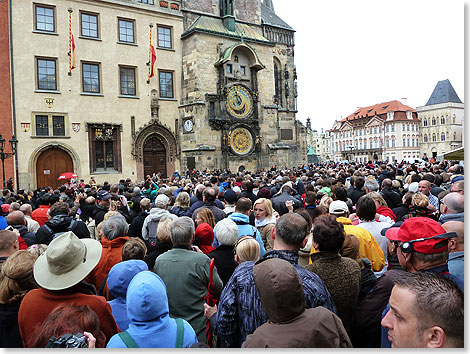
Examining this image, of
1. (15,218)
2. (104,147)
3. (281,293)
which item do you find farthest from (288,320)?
(104,147)

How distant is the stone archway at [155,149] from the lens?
25453mm

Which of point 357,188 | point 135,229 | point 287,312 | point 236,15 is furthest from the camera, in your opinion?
point 236,15

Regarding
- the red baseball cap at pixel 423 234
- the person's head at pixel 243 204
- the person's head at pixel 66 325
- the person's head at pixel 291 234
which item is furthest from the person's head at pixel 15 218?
the red baseball cap at pixel 423 234

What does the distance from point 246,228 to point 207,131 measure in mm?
21661

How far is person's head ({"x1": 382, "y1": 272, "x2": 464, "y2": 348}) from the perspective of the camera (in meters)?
1.91

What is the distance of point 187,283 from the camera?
3.79 m

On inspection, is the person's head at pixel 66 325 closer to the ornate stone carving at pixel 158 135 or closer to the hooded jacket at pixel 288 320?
the hooded jacket at pixel 288 320

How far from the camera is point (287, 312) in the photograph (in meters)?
2.22

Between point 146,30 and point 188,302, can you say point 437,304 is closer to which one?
point 188,302

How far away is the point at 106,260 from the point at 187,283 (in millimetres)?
1385

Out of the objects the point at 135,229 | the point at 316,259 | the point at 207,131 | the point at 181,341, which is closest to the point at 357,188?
the point at 135,229

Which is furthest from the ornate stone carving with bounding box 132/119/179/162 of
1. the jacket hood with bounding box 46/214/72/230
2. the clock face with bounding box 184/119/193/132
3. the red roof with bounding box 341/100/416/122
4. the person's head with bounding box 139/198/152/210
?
the red roof with bounding box 341/100/416/122

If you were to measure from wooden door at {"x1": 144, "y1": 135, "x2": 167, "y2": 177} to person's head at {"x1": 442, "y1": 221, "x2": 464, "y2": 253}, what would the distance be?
2416 cm

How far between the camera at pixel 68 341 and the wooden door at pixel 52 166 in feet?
74.6
